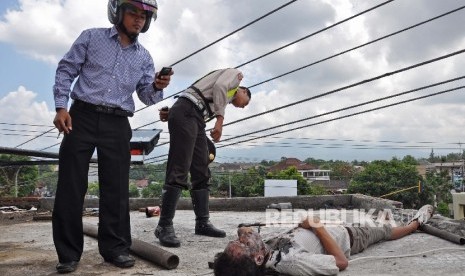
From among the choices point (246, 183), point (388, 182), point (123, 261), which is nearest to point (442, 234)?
point (123, 261)

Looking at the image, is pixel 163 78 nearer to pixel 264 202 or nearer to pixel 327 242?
pixel 327 242

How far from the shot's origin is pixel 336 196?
6211mm

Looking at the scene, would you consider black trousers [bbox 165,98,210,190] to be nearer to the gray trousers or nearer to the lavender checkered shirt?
the lavender checkered shirt

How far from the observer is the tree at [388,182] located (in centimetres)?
4731

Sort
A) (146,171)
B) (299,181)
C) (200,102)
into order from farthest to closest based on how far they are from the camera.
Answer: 1. (299,181)
2. (146,171)
3. (200,102)

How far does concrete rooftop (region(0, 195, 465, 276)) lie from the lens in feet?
7.78

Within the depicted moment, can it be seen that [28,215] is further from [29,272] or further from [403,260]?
[403,260]

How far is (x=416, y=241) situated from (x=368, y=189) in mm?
46744

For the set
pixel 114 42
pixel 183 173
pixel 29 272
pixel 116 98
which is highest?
pixel 114 42

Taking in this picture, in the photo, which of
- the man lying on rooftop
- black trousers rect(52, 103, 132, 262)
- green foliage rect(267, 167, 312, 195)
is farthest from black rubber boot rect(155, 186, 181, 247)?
green foliage rect(267, 167, 312, 195)

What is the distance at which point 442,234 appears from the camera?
10.5 ft

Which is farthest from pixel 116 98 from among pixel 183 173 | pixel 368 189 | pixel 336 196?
pixel 368 189

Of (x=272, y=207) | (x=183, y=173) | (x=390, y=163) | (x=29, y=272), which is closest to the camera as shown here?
(x=29, y=272)

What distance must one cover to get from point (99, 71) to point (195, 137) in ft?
2.89
